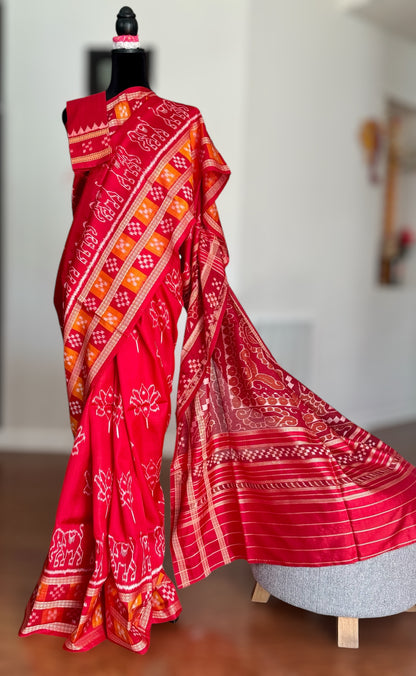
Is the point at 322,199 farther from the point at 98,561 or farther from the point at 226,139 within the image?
the point at 98,561

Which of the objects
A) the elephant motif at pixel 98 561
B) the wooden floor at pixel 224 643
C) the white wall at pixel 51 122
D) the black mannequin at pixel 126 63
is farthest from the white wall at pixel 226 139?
the elephant motif at pixel 98 561

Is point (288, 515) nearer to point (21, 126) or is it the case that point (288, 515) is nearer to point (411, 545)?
point (411, 545)

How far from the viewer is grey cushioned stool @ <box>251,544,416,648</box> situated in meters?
1.76

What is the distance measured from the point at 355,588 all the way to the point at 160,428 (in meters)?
0.62

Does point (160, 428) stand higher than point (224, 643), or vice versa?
point (160, 428)

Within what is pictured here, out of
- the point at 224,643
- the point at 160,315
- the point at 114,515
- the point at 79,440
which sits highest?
the point at 160,315

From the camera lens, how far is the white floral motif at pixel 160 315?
5.89ft

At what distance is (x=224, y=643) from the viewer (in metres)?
1.84

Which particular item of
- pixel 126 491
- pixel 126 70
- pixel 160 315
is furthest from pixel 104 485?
pixel 126 70

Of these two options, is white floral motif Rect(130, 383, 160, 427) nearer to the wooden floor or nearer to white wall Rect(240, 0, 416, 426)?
the wooden floor

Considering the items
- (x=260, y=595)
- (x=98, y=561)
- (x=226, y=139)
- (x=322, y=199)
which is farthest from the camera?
(x=322, y=199)

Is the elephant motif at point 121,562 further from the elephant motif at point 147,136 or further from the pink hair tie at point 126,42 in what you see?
the pink hair tie at point 126,42

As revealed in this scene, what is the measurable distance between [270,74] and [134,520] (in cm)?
281

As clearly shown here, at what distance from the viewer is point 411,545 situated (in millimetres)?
1794
